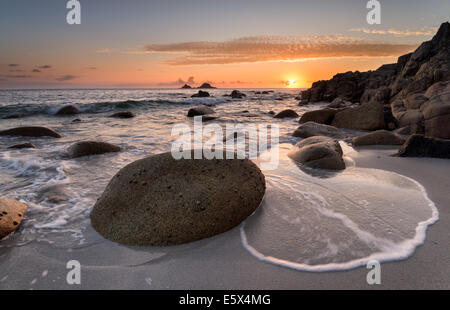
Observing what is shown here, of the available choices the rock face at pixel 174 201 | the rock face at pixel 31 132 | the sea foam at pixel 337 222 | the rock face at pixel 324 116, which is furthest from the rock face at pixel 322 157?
the rock face at pixel 31 132

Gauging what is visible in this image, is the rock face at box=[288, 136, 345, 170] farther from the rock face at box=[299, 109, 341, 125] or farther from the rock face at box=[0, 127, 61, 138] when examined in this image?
the rock face at box=[0, 127, 61, 138]

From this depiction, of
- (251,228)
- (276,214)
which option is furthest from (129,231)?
(276,214)

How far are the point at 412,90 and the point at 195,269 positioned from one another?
1598cm

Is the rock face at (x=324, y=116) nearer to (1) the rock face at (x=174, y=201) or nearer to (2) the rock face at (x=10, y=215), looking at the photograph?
(1) the rock face at (x=174, y=201)

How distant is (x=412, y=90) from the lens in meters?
13.5

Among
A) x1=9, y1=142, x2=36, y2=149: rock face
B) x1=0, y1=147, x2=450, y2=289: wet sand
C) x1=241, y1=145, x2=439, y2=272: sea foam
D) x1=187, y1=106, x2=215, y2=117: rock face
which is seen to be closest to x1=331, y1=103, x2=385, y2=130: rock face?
x1=241, y1=145, x2=439, y2=272: sea foam

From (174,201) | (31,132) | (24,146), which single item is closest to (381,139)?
(174,201)

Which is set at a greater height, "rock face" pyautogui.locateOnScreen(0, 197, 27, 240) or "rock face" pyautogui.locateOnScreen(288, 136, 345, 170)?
"rock face" pyautogui.locateOnScreen(288, 136, 345, 170)

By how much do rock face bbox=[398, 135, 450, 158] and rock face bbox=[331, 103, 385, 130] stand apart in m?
3.64

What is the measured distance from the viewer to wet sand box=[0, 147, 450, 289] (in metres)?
1.64

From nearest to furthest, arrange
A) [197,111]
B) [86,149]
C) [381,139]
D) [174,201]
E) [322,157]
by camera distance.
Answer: [174,201]
[322,157]
[86,149]
[381,139]
[197,111]

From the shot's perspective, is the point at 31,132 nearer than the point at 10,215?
No

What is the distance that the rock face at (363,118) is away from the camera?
786cm

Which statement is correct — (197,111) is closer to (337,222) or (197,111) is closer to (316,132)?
(316,132)
